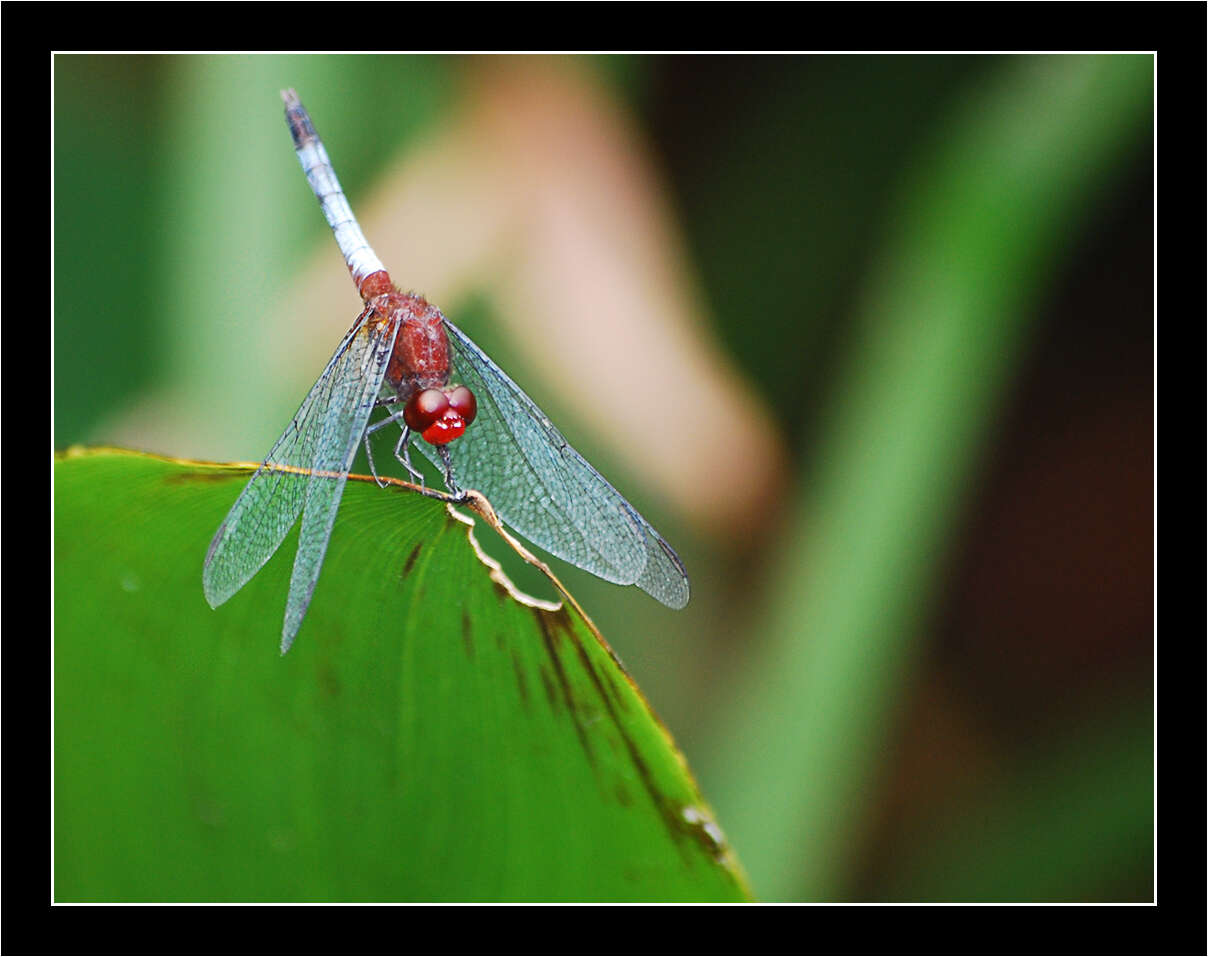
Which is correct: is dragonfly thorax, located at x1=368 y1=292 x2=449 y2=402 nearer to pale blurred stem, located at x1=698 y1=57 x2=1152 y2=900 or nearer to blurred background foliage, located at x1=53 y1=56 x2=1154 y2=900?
blurred background foliage, located at x1=53 y1=56 x2=1154 y2=900

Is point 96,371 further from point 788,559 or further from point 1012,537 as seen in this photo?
point 1012,537

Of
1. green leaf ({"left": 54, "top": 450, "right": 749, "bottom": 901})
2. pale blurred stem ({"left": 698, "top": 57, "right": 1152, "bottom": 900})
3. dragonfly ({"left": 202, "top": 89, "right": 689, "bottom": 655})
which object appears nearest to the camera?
green leaf ({"left": 54, "top": 450, "right": 749, "bottom": 901})

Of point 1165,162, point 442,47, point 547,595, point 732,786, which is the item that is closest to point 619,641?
point 732,786

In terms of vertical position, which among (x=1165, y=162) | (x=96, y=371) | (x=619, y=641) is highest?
(x=1165, y=162)

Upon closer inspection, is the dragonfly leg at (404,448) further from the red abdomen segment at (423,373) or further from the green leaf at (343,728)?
the green leaf at (343,728)

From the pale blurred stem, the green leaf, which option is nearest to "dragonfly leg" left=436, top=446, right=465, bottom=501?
the green leaf

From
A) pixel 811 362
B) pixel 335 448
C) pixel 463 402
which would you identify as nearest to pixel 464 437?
pixel 463 402

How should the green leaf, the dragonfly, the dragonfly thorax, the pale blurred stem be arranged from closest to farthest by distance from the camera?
the green leaf
the dragonfly
the dragonfly thorax
the pale blurred stem
